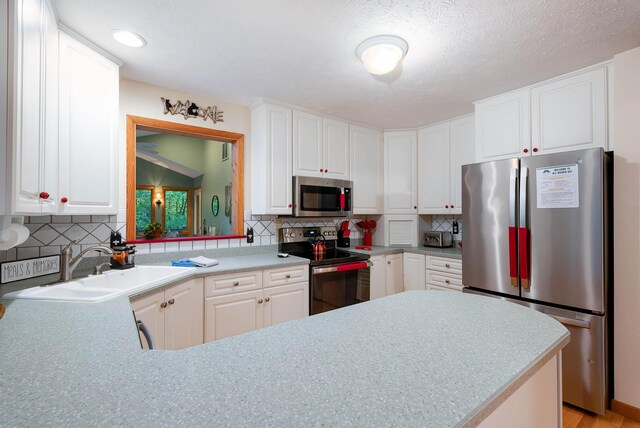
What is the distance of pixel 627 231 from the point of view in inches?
71.6

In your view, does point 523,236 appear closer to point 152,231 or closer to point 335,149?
point 335,149

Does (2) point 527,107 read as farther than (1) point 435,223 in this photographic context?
No

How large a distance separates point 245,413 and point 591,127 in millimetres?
2710

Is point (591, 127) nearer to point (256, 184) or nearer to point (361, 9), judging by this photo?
point (361, 9)

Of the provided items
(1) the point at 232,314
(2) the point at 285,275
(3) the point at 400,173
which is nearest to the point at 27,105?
(1) the point at 232,314

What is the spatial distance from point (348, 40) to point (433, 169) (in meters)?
2.10

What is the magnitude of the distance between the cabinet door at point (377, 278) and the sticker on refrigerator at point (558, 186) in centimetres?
160

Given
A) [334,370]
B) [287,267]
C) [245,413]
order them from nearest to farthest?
[245,413], [334,370], [287,267]

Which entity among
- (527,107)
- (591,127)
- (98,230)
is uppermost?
(527,107)

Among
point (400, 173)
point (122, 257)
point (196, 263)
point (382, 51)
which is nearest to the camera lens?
point (382, 51)

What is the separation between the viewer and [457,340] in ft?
2.80

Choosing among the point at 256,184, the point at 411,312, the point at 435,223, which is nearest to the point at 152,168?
the point at 256,184

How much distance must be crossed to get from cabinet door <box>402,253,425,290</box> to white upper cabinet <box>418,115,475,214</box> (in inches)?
23.2

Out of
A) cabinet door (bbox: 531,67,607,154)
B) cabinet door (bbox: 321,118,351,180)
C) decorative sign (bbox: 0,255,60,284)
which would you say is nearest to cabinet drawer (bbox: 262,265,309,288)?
cabinet door (bbox: 321,118,351,180)
